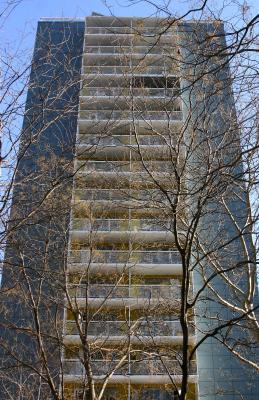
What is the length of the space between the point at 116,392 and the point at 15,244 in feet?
54.1

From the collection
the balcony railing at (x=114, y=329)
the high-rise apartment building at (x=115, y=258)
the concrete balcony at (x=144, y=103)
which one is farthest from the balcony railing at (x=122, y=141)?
the balcony railing at (x=114, y=329)

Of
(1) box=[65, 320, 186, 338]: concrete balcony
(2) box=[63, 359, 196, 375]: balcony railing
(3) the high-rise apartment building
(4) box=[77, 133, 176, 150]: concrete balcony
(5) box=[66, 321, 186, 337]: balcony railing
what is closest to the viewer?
(4) box=[77, 133, 176, 150]: concrete balcony

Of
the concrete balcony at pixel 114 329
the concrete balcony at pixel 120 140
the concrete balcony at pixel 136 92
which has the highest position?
the concrete balcony at pixel 136 92

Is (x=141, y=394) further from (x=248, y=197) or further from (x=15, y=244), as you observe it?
(x=15, y=244)

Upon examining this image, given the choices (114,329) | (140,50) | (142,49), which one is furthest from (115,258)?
(142,49)

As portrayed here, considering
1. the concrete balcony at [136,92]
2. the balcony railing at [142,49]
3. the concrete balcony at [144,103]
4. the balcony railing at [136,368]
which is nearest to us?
the balcony railing at [142,49]

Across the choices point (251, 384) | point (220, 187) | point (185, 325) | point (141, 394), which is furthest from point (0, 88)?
point (251, 384)

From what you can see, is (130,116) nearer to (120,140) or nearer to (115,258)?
(120,140)

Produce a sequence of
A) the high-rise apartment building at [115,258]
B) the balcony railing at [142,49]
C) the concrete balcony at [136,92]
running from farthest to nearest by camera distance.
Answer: the high-rise apartment building at [115,258], the concrete balcony at [136,92], the balcony railing at [142,49]

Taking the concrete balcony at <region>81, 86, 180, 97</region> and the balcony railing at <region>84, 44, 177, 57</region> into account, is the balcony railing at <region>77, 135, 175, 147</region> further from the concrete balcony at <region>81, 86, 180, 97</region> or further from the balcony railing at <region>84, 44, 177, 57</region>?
the balcony railing at <region>84, 44, 177, 57</region>

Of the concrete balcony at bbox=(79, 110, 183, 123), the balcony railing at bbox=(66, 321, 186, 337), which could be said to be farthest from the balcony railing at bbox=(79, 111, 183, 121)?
the balcony railing at bbox=(66, 321, 186, 337)

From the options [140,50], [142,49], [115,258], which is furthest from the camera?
[115,258]

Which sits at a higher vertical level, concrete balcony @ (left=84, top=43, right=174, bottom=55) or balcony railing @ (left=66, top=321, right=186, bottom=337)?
concrete balcony @ (left=84, top=43, right=174, bottom=55)

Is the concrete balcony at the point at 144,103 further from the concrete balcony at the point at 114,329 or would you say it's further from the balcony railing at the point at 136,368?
the balcony railing at the point at 136,368
